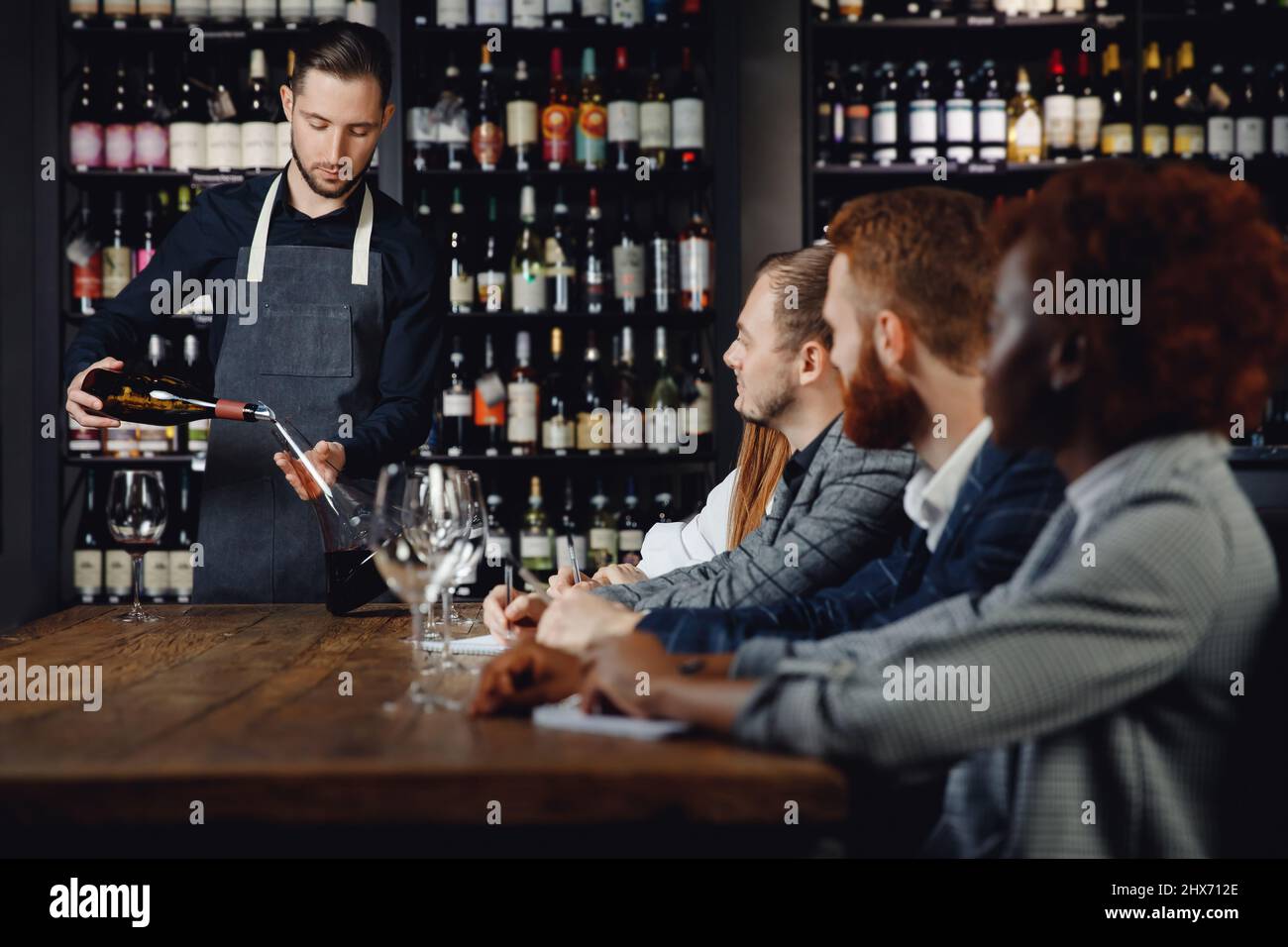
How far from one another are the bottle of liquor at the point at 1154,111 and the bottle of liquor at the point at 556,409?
1879 mm

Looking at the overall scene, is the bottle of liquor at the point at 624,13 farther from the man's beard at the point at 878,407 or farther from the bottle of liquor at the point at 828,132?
the man's beard at the point at 878,407

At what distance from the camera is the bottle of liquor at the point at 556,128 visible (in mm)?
3572

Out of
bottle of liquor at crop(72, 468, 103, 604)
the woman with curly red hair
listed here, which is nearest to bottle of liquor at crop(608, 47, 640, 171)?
bottle of liquor at crop(72, 468, 103, 604)

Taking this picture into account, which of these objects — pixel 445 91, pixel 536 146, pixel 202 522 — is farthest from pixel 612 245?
pixel 202 522

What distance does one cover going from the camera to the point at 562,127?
3592mm

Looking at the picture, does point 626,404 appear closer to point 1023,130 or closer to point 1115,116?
point 1023,130

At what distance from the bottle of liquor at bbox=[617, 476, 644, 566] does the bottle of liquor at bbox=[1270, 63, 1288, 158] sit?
2215mm

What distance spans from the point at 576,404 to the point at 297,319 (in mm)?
1276

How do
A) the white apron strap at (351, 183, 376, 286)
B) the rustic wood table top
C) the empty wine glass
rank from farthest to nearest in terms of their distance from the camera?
1. the white apron strap at (351, 183, 376, 286)
2. the empty wine glass
3. the rustic wood table top

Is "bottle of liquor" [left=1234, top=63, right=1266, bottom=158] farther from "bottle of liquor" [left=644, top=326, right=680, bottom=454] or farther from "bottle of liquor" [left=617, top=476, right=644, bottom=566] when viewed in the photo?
"bottle of liquor" [left=617, top=476, right=644, bottom=566]

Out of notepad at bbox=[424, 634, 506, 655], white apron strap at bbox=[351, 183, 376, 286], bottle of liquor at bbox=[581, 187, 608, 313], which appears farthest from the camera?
bottle of liquor at bbox=[581, 187, 608, 313]

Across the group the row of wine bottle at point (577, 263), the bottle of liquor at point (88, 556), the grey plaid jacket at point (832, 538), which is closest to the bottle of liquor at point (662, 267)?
the row of wine bottle at point (577, 263)

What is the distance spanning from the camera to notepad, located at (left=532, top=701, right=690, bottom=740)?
98cm
